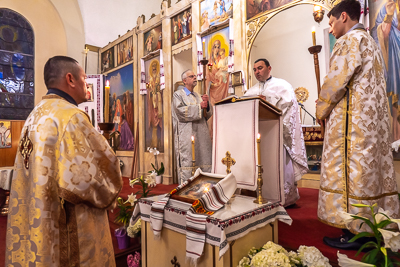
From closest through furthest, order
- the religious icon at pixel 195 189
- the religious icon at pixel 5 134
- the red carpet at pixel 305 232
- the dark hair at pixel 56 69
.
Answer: the dark hair at pixel 56 69 → the religious icon at pixel 195 189 → the red carpet at pixel 305 232 → the religious icon at pixel 5 134

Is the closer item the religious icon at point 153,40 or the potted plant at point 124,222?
the potted plant at point 124,222

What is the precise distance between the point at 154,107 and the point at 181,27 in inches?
91.9

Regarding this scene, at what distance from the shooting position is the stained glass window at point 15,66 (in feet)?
31.0

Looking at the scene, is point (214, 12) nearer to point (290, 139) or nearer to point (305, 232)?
point (290, 139)

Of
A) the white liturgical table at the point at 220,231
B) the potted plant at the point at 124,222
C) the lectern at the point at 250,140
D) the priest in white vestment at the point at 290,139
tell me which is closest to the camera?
the white liturgical table at the point at 220,231

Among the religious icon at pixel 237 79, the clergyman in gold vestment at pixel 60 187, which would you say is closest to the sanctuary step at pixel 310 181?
the religious icon at pixel 237 79

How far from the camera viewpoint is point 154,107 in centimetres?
812

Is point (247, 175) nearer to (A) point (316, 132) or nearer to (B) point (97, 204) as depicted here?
(B) point (97, 204)

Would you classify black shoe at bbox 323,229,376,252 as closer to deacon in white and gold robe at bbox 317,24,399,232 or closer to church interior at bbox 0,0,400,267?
church interior at bbox 0,0,400,267

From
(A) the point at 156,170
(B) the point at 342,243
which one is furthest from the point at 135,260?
(A) the point at 156,170

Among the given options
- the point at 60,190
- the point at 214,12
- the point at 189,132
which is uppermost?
the point at 214,12

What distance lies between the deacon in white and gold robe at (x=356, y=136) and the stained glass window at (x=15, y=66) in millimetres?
10301

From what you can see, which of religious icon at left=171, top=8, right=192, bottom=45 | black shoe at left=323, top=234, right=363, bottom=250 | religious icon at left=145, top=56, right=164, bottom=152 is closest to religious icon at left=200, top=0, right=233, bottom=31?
religious icon at left=171, top=8, right=192, bottom=45

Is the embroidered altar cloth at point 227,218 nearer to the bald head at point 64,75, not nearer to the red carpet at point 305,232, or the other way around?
the red carpet at point 305,232
